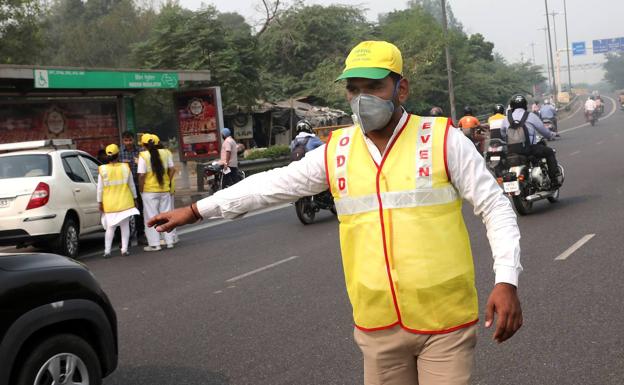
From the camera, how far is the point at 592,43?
4048 inches

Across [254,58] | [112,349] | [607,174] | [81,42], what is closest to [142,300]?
[112,349]

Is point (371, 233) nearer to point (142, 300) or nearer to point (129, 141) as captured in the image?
point (142, 300)

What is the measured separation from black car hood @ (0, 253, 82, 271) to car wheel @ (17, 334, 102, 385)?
39 cm

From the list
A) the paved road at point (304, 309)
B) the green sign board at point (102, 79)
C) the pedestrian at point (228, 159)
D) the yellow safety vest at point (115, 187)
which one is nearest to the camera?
the paved road at point (304, 309)

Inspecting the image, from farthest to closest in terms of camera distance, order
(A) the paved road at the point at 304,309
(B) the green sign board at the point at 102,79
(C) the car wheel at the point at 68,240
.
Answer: (B) the green sign board at the point at 102,79
(C) the car wheel at the point at 68,240
(A) the paved road at the point at 304,309

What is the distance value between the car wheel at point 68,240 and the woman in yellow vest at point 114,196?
1.50 feet

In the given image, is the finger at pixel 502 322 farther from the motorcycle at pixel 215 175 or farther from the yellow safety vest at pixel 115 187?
the motorcycle at pixel 215 175

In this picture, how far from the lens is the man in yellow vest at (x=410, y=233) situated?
115 inches

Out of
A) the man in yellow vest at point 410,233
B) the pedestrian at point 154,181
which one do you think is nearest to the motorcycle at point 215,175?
the pedestrian at point 154,181

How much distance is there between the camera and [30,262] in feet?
15.1

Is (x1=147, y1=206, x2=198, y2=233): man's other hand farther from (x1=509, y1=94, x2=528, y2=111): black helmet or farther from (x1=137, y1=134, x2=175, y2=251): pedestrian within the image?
(x1=509, y1=94, x2=528, y2=111): black helmet

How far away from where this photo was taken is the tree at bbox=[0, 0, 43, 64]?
40094 mm

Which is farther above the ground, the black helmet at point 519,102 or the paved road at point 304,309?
the black helmet at point 519,102

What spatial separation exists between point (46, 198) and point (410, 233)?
997 centimetres
